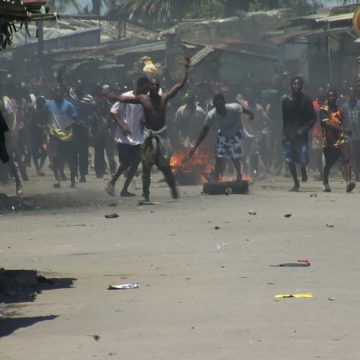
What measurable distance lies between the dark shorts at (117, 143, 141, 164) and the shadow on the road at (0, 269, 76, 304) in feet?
29.7

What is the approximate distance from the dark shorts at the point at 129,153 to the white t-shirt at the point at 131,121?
0.26 feet

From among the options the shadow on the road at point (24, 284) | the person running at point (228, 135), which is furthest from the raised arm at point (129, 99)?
the shadow on the road at point (24, 284)

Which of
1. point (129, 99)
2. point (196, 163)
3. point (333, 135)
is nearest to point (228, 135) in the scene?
point (196, 163)

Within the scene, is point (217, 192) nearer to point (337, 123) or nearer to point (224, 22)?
point (337, 123)

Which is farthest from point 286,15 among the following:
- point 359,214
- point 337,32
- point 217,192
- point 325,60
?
point 359,214

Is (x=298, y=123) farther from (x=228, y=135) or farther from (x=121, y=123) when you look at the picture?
(x=121, y=123)

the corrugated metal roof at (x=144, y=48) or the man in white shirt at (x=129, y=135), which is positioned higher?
the man in white shirt at (x=129, y=135)

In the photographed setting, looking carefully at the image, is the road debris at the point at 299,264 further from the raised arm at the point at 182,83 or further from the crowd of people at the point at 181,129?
the raised arm at the point at 182,83

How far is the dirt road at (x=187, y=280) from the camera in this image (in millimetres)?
7236

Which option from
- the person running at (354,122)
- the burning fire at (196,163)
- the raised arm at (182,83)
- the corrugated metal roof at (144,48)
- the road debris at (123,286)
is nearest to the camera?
the road debris at (123,286)

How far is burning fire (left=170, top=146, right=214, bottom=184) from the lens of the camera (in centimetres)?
2181

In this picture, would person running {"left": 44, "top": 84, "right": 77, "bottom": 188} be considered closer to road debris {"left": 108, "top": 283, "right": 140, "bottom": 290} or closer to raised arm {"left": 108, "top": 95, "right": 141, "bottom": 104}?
raised arm {"left": 108, "top": 95, "right": 141, "bottom": 104}

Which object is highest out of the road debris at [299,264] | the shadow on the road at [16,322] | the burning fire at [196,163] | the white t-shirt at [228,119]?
the shadow on the road at [16,322]

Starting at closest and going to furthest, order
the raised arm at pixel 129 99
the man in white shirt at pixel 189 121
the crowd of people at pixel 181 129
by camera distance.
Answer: the raised arm at pixel 129 99, the crowd of people at pixel 181 129, the man in white shirt at pixel 189 121
